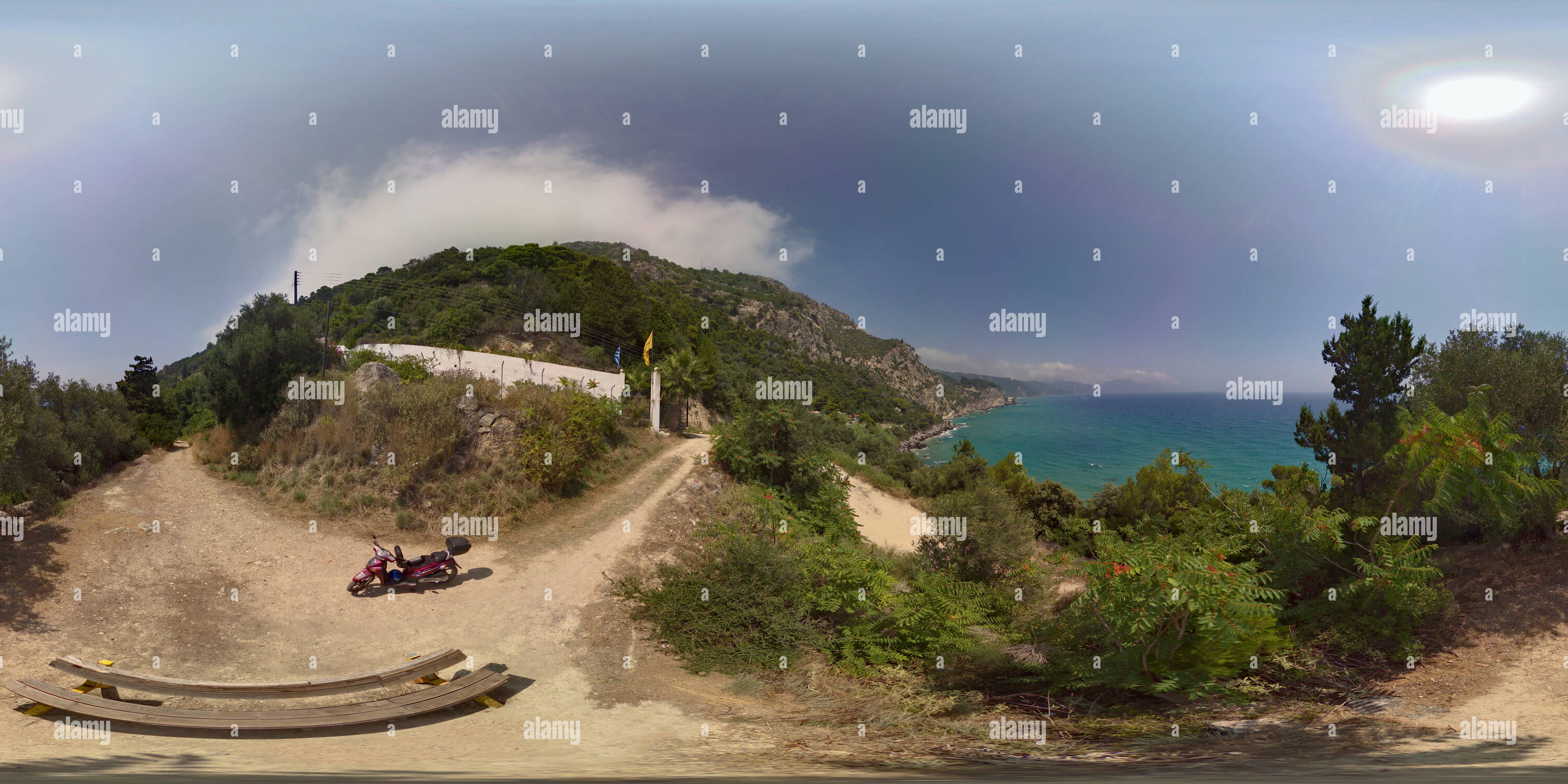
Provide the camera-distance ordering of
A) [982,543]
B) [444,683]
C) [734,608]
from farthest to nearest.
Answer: [982,543] → [734,608] → [444,683]

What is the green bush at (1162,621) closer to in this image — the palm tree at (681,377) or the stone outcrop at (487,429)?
the stone outcrop at (487,429)

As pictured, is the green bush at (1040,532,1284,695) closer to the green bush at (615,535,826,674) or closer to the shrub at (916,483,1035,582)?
the green bush at (615,535,826,674)

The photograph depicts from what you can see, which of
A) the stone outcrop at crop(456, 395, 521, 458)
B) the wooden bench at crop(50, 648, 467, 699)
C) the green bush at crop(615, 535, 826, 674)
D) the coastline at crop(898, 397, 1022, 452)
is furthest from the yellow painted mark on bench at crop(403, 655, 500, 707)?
the coastline at crop(898, 397, 1022, 452)

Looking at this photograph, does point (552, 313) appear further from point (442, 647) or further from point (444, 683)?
point (444, 683)

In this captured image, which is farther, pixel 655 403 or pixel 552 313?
pixel 552 313

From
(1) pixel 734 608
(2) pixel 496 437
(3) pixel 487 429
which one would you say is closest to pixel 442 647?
(1) pixel 734 608

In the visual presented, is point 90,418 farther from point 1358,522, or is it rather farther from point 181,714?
point 1358,522

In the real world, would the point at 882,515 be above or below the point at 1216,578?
below
